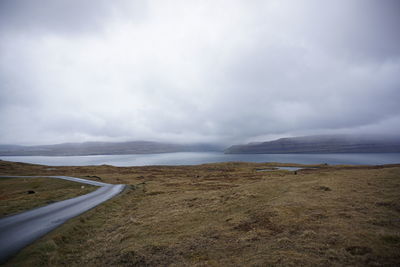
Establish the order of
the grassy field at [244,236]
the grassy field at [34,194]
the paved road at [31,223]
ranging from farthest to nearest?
the grassy field at [34,194] → the paved road at [31,223] → the grassy field at [244,236]

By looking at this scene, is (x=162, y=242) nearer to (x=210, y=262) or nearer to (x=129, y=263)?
(x=129, y=263)

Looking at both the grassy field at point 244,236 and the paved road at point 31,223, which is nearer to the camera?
the grassy field at point 244,236

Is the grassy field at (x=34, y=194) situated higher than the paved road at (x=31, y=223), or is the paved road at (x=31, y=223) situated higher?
the paved road at (x=31, y=223)

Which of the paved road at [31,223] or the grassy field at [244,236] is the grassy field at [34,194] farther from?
the grassy field at [244,236]

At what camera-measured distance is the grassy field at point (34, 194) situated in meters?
20.5

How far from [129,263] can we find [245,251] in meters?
5.95

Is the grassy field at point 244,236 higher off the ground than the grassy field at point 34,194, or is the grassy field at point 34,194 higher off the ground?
the grassy field at point 244,236

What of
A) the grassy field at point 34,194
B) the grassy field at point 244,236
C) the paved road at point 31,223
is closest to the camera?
the grassy field at point 244,236

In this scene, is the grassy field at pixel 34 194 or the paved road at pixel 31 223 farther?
the grassy field at pixel 34 194

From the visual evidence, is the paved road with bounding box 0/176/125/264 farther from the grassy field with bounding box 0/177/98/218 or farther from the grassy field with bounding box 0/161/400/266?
the grassy field with bounding box 0/177/98/218

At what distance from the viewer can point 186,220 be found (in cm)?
1548

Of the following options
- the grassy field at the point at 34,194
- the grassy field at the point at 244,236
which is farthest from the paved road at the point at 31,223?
the grassy field at the point at 34,194

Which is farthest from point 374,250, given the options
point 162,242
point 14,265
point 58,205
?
point 58,205

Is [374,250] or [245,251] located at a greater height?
[374,250]
